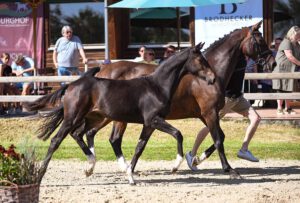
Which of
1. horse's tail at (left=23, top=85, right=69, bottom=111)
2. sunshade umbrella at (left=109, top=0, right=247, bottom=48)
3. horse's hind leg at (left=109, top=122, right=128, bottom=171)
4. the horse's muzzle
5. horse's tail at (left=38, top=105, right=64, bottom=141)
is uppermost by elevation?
sunshade umbrella at (left=109, top=0, right=247, bottom=48)

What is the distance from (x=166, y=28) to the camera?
21.0 m

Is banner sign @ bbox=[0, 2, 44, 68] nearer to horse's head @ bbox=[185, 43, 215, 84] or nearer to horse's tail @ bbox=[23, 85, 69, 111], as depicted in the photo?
horse's tail @ bbox=[23, 85, 69, 111]

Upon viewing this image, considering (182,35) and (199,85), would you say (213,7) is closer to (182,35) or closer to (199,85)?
(182,35)

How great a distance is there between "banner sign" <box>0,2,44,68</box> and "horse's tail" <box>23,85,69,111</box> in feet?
37.0

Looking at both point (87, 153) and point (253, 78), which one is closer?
point (87, 153)

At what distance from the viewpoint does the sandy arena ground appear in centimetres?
880

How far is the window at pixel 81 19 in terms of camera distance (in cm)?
2150

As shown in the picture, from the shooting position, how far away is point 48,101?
416 inches

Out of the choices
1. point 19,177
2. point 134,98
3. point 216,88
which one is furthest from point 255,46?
point 19,177

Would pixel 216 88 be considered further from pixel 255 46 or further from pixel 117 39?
pixel 117 39

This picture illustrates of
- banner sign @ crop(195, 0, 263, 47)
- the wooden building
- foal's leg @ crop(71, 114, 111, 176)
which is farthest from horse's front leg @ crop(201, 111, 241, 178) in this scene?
the wooden building

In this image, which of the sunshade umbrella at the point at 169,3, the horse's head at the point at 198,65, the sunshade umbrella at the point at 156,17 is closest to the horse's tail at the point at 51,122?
the horse's head at the point at 198,65

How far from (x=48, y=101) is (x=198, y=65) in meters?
2.09

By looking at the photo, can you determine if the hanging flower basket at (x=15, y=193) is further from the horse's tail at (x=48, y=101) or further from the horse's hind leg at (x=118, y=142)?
the horse's tail at (x=48, y=101)
